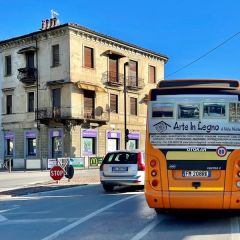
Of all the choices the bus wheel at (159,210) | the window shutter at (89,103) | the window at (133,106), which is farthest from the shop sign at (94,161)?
the bus wheel at (159,210)

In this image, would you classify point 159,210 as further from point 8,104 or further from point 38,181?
point 8,104

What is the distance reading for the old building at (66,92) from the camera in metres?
44.5

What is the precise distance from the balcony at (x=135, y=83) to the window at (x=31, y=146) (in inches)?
436

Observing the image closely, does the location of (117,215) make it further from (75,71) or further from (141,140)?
(141,140)

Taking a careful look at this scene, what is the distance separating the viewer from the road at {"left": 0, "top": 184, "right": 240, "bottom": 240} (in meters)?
9.12

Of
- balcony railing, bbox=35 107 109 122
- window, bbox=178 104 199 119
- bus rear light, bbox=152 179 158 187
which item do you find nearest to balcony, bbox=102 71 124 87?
balcony railing, bbox=35 107 109 122

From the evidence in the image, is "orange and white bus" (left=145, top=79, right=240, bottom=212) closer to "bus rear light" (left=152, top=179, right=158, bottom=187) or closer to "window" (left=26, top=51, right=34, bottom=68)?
"bus rear light" (left=152, top=179, right=158, bottom=187)

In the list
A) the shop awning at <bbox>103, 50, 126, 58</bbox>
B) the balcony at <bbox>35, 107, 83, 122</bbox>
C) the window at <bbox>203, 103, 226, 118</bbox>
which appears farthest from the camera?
the shop awning at <bbox>103, 50, 126, 58</bbox>

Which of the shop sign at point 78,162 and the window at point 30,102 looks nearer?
the shop sign at point 78,162

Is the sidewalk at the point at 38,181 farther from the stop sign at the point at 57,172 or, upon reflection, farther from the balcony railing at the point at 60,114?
the balcony railing at the point at 60,114

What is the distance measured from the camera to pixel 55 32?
45.2 m

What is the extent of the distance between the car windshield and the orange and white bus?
7.48 meters

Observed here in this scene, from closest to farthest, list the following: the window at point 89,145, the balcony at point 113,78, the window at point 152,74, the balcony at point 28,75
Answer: the window at point 89,145 → the balcony at point 28,75 → the balcony at point 113,78 → the window at point 152,74

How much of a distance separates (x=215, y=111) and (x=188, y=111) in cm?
55
